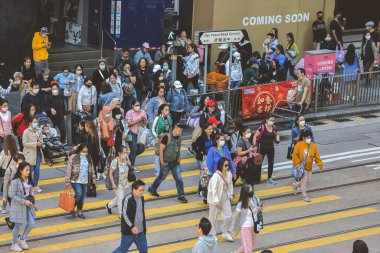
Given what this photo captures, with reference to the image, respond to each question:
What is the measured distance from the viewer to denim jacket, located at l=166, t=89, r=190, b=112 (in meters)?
24.1

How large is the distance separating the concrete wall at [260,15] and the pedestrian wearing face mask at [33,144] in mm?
11287

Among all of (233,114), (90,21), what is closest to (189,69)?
(233,114)

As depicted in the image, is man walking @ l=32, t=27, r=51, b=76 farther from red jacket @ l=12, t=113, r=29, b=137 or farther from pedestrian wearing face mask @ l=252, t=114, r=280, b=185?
pedestrian wearing face mask @ l=252, t=114, r=280, b=185

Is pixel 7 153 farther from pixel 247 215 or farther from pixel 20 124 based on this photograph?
pixel 247 215

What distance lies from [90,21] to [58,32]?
1.16 metres

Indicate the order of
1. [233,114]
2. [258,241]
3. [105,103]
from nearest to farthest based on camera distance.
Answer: [258,241], [105,103], [233,114]

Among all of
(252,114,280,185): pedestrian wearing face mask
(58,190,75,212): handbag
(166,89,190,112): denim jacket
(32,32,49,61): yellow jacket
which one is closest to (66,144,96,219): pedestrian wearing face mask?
(58,190,75,212): handbag

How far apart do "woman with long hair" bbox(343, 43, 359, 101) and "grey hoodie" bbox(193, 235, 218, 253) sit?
14338 millimetres

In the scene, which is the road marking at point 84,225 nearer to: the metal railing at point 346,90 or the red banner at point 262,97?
the red banner at point 262,97

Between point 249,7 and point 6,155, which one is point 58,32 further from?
point 6,155

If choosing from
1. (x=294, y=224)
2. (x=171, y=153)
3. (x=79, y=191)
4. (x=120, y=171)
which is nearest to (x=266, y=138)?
(x=171, y=153)

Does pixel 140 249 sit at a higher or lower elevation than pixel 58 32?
lower

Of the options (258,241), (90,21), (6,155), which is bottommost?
(258,241)

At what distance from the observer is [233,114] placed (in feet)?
86.0
